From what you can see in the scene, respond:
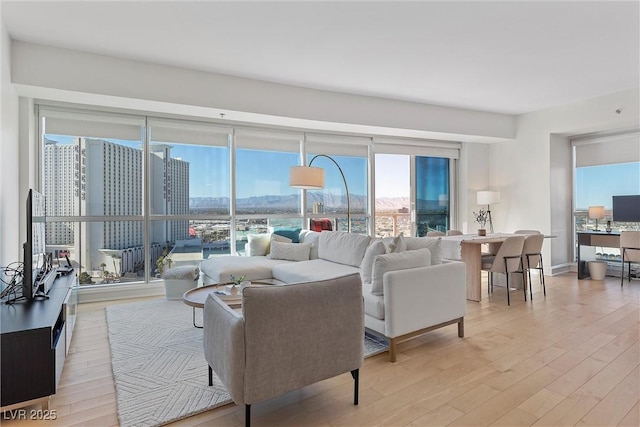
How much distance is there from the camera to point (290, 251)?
4895 mm

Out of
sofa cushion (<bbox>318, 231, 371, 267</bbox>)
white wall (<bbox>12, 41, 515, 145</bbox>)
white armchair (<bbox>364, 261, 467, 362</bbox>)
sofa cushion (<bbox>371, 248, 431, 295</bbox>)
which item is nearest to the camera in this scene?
white armchair (<bbox>364, 261, 467, 362</bbox>)

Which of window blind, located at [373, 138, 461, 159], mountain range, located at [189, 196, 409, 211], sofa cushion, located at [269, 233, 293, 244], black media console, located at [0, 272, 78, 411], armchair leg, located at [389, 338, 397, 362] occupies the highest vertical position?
window blind, located at [373, 138, 461, 159]

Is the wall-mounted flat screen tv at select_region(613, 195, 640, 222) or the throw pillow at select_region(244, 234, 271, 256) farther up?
the wall-mounted flat screen tv at select_region(613, 195, 640, 222)

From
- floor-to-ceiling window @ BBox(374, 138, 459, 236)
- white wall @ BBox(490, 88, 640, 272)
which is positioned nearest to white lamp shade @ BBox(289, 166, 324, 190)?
floor-to-ceiling window @ BBox(374, 138, 459, 236)

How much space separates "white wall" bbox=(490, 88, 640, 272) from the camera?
18.8ft

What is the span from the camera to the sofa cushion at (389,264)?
2861 millimetres

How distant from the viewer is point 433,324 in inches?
118

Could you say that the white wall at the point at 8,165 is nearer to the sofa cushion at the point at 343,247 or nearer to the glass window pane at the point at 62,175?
the glass window pane at the point at 62,175

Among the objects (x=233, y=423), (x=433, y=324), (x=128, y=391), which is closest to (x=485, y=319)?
(x=433, y=324)

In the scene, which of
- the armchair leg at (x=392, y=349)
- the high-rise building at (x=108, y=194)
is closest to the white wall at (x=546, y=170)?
the armchair leg at (x=392, y=349)

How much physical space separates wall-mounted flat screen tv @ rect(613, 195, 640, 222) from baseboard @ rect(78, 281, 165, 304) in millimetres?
6896

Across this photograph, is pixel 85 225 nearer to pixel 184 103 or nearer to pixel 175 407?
pixel 184 103

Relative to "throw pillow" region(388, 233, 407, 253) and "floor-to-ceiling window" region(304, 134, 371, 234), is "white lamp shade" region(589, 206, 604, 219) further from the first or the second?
"throw pillow" region(388, 233, 407, 253)

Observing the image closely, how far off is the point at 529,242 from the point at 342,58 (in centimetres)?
332
